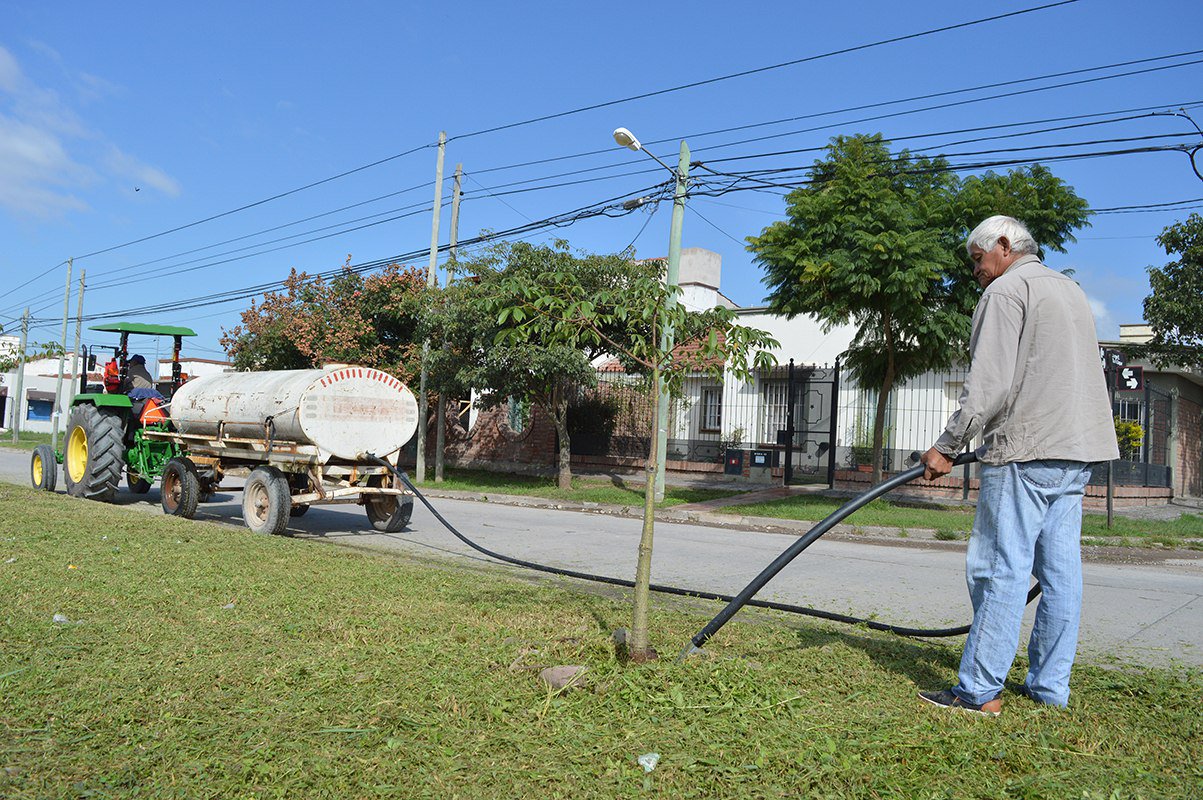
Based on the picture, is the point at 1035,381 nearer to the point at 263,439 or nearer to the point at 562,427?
the point at 263,439

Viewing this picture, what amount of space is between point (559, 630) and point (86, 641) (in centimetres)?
249

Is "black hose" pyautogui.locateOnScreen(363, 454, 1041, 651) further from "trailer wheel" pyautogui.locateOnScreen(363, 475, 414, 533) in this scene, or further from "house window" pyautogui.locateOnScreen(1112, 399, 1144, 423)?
"house window" pyautogui.locateOnScreen(1112, 399, 1144, 423)

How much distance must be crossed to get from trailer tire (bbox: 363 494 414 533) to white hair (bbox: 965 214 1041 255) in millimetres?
8050

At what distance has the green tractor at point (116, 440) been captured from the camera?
40.7 feet

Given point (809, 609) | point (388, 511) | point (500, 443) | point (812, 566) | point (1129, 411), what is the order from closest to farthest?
point (809, 609) → point (812, 566) → point (388, 511) → point (1129, 411) → point (500, 443)

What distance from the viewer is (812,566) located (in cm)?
934

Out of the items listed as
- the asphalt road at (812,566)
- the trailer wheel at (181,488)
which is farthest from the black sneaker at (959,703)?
the trailer wheel at (181,488)

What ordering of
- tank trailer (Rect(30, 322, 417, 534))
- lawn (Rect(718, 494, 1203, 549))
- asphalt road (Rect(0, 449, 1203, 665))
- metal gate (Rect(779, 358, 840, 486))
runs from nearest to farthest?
asphalt road (Rect(0, 449, 1203, 665)) < tank trailer (Rect(30, 322, 417, 534)) < lawn (Rect(718, 494, 1203, 549)) < metal gate (Rect(779, 358, 840, 486))

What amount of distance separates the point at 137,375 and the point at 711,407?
15845 millimetres

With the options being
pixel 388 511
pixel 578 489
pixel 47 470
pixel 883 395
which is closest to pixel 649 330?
pixel 388 511

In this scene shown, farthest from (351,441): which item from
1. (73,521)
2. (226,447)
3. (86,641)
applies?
(86,641)

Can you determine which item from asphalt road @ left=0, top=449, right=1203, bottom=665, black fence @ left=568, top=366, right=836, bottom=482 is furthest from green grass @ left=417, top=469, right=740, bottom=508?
asphalt road @ left=0, top=449, right=1203, bottom=665

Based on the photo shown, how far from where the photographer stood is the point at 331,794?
9.77ft

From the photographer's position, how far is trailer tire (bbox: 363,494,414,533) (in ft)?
36.0
